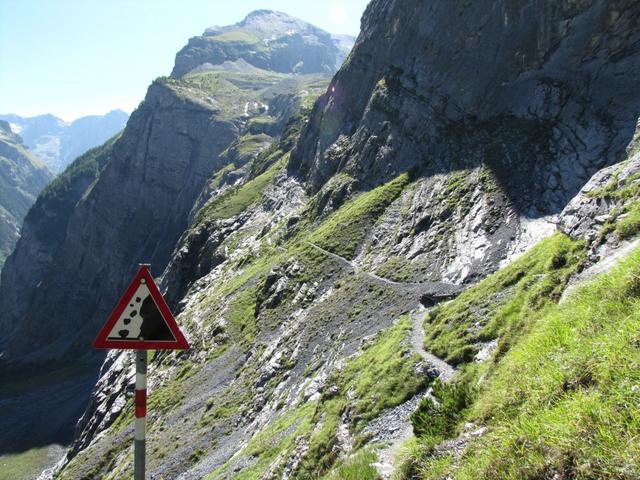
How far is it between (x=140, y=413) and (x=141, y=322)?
1.72 metres

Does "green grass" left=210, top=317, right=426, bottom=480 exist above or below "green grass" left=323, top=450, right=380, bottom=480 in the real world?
below

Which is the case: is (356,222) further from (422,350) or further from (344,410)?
(344,410)

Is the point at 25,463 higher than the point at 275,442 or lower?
lower

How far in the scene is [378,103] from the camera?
9650 cm

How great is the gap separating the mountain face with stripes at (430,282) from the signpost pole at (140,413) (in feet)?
18.7

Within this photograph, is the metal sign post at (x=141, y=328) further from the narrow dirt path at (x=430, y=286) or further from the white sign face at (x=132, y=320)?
the narrow dirt path at (x=430, y=286)

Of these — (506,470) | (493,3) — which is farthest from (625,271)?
(493,3)

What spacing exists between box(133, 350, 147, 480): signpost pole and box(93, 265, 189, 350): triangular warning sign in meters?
0.32

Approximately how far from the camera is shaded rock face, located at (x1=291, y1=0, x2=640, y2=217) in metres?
56.9

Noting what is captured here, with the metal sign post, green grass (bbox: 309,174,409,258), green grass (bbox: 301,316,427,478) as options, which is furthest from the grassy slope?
green grass (bbox: 309,174,409,258)

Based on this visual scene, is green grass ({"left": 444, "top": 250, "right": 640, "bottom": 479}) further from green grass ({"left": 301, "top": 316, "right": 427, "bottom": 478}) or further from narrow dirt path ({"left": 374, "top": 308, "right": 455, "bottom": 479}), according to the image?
green grass ({"left": 301, "top": 316, "right": 427, "bottom": 478})

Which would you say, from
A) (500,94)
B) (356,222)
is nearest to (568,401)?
(356,222)

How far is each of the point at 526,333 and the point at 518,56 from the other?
222 ft

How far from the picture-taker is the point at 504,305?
23.7 metres
